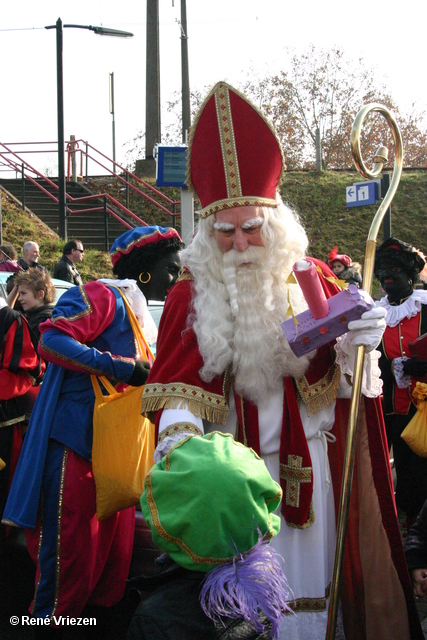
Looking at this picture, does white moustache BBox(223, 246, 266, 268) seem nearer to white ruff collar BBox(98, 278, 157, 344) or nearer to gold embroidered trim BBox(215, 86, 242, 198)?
gold embroidered trim BBox(215, 86, 242, 198)

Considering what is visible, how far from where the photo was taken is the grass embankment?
18531mm

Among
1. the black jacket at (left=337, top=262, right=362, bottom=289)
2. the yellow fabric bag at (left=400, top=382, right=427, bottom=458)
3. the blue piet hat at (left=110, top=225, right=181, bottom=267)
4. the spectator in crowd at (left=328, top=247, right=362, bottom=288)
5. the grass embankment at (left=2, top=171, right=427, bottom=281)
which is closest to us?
the blue piet hat at (left=110, top=225, right=181, bottom=267)

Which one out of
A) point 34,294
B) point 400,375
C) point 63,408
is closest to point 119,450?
point 63,408

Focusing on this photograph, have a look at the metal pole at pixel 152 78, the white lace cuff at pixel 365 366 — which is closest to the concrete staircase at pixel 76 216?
the metal pole at pixel 152 78

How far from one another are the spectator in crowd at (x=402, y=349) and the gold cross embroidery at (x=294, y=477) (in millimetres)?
2671

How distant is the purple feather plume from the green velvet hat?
30mm

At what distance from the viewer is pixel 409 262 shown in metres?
4.91

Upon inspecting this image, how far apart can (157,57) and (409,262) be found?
58.6ft

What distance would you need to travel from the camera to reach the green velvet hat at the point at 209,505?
156cm

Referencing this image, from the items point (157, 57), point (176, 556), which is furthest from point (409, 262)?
point (157, 57)

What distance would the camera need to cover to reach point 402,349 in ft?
16.2

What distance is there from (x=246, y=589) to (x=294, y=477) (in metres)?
0.77

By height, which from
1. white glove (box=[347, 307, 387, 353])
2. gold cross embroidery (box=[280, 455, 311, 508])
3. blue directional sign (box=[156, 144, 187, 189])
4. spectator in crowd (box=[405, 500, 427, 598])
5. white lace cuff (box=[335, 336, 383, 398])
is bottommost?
spectator in crowd (box=[405, 500, 427, 598])

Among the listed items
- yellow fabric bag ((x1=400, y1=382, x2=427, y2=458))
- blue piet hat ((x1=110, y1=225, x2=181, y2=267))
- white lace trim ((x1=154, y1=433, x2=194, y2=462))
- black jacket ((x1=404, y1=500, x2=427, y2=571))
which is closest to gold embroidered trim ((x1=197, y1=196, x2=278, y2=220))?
white lace trim ((x1=154, y1=433, x2=194, y2=462))
